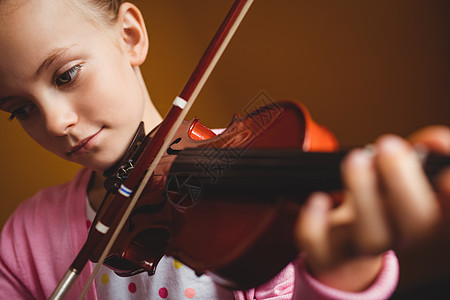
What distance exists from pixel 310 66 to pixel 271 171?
64 centimetres

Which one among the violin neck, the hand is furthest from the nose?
the hand

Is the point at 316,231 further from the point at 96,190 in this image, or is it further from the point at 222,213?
the point at 96,190

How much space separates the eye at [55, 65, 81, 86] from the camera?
0.53m

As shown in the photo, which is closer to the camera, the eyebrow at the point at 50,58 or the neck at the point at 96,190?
the eyebrow at the point at 50,58

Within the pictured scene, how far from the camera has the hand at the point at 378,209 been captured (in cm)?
25

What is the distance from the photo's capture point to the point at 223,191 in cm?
40

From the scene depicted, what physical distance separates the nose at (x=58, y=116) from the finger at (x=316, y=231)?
0.42 meters

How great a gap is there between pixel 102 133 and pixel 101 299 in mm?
376

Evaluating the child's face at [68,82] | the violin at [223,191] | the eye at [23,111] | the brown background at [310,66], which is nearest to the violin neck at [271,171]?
the violin at [223,191]

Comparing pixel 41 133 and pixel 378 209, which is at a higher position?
pixel 378 209

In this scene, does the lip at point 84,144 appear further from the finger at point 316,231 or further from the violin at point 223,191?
the finger at point 316,231

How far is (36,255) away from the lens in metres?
0.75

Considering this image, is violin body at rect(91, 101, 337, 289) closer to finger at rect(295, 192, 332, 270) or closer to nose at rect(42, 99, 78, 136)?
finger at rect(295, 192, 332, 270)

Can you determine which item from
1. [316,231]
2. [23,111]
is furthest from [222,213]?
[23,111]
